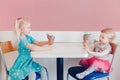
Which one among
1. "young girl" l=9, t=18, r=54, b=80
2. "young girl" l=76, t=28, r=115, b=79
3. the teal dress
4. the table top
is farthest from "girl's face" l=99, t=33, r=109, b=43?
the teal dress

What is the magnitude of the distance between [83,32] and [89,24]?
0.32 ft

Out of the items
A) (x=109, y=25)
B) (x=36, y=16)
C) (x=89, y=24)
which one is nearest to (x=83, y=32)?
(x=89, y=24)

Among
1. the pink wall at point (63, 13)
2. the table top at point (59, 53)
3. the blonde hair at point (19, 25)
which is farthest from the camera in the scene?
the pink wall at point (63, 13)

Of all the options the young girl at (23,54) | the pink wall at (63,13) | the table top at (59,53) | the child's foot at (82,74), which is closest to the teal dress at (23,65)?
the young girl at (23,54)

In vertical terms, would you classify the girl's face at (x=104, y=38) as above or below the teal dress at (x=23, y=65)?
above

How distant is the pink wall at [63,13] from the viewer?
2.58m

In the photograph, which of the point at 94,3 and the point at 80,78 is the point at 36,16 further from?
the point at 80,78

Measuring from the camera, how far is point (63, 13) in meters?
2.60

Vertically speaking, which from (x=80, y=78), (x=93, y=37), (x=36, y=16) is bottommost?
(x=80, y=78)

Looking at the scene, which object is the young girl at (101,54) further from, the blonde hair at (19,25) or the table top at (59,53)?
the blonde hair at (19,25)

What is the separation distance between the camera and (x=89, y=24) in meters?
2.60

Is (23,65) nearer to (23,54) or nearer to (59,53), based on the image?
(23,54)

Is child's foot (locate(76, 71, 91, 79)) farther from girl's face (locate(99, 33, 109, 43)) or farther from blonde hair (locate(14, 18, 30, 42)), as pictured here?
blonde hair (locate(14, 18, 30, 42))

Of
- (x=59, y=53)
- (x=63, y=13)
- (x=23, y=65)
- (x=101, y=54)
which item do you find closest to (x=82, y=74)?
(x=101, y=54)
